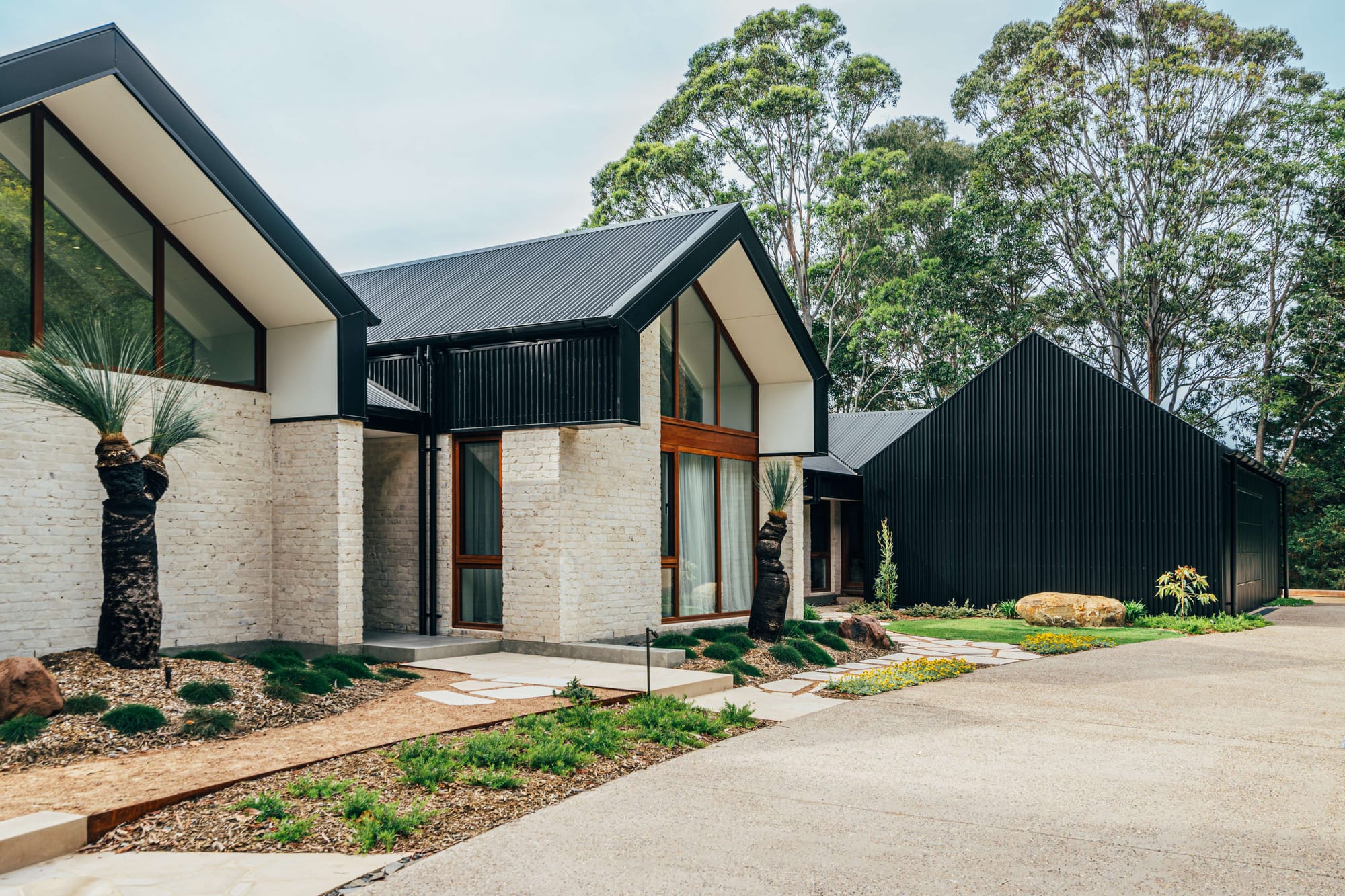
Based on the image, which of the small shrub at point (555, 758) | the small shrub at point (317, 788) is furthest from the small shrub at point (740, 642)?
the small shrub at point (317, 788)

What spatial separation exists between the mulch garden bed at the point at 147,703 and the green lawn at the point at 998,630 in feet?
30.2

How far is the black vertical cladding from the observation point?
16.8m

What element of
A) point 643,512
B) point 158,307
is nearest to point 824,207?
point 643,512

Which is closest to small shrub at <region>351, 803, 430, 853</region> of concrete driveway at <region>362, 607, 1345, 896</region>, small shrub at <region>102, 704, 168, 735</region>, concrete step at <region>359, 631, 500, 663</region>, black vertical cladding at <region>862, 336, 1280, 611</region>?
concrete driveway at <region>362, 607, 1345, 896</region>

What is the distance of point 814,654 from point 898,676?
54.0 inches

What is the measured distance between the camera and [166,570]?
9.36 m

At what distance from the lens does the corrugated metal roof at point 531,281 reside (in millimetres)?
11531

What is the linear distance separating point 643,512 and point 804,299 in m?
20.9

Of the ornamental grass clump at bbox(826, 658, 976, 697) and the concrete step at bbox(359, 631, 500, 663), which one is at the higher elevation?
the concrete step at bbox(359, 631, 500, 663)

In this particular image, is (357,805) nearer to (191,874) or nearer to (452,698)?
(191,874)

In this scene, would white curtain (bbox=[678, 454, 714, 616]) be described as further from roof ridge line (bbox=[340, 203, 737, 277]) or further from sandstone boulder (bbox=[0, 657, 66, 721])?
sandstone boulder (bbox=[0, 657, 66, 721])

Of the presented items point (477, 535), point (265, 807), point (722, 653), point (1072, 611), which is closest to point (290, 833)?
point (265, 807)

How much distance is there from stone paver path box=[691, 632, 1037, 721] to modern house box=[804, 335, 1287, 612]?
14.0ft

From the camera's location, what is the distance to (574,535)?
35.9 ft
